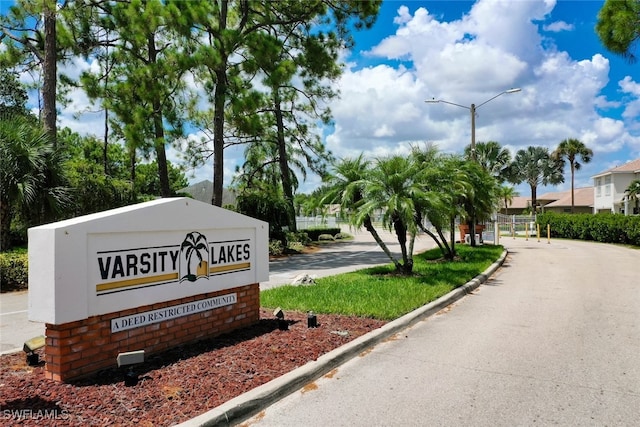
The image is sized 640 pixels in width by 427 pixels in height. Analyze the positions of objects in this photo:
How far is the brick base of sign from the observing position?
15.1 feet

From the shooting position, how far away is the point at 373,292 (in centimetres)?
977

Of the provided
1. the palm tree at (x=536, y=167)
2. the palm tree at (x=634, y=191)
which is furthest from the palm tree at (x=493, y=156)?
the palm tree at (x=634, y=191)

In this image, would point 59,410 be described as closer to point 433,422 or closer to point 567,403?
point 433,422

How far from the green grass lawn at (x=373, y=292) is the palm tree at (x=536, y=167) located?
5406cm

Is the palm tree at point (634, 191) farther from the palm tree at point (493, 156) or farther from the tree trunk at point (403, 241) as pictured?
the tree trunk at point (403, 241)

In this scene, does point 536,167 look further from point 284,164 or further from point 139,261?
point 139,261

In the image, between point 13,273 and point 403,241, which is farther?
point 403,241

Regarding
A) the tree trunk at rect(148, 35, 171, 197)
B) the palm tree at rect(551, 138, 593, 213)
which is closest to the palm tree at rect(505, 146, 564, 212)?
the palm tree at rect(551, 138, 593, 213)

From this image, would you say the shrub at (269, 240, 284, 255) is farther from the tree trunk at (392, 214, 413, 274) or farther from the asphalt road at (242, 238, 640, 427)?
the asphalt road at (242, 238, 640, 427)

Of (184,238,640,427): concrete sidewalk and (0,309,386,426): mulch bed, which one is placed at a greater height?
(0,309,386,426): mulch bed

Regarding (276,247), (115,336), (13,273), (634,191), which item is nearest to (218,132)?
(276,247)

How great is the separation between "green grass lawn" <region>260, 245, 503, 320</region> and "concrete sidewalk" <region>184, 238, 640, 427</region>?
48 cm

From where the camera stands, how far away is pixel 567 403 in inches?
182

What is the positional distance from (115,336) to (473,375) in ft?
12.2
